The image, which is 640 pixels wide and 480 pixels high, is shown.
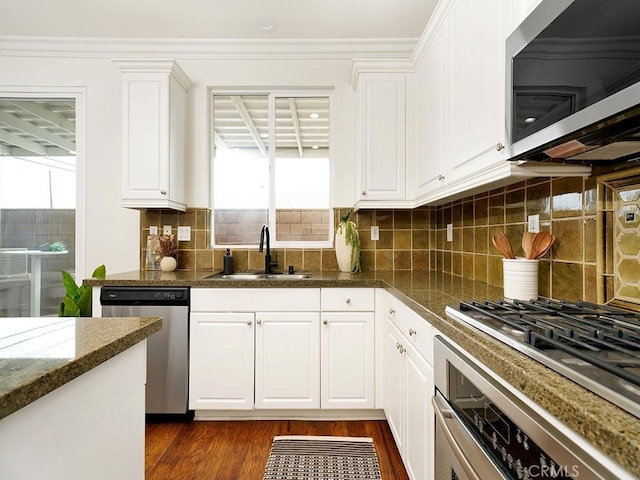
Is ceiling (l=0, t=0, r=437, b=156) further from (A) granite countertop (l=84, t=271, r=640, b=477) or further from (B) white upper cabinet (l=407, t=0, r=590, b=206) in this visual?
(A) granite countertop (l=84, t=271, r=640, b=477)

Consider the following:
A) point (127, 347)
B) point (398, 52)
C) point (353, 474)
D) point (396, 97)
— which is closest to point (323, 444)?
point (353, 474)

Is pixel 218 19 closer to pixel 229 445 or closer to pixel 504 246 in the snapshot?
pixel 504 246

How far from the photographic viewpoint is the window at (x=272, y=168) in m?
2.98

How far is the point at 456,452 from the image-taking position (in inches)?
38.3

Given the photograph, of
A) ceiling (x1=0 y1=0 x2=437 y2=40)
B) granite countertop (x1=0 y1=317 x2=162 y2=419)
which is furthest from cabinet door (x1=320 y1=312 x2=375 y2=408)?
ceiling (x1=0 y1=0 x2=437 y2=40)

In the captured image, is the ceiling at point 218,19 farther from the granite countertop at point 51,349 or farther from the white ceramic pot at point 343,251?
the granite countertop at point 51,349

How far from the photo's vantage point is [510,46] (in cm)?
117

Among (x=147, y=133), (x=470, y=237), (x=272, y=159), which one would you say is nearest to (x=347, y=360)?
(x=470, y=237)

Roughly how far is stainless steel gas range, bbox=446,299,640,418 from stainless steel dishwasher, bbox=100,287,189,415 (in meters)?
1.64

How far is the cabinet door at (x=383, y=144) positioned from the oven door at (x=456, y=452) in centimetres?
160

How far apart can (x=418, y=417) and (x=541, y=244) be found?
811 mm

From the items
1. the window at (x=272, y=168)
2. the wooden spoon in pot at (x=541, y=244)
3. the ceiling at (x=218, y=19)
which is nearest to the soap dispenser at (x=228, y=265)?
the window at (x=272, y=168)

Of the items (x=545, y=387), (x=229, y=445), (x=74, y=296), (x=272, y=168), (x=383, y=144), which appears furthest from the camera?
(x=272, y=168)

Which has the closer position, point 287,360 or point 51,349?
point 51,349
